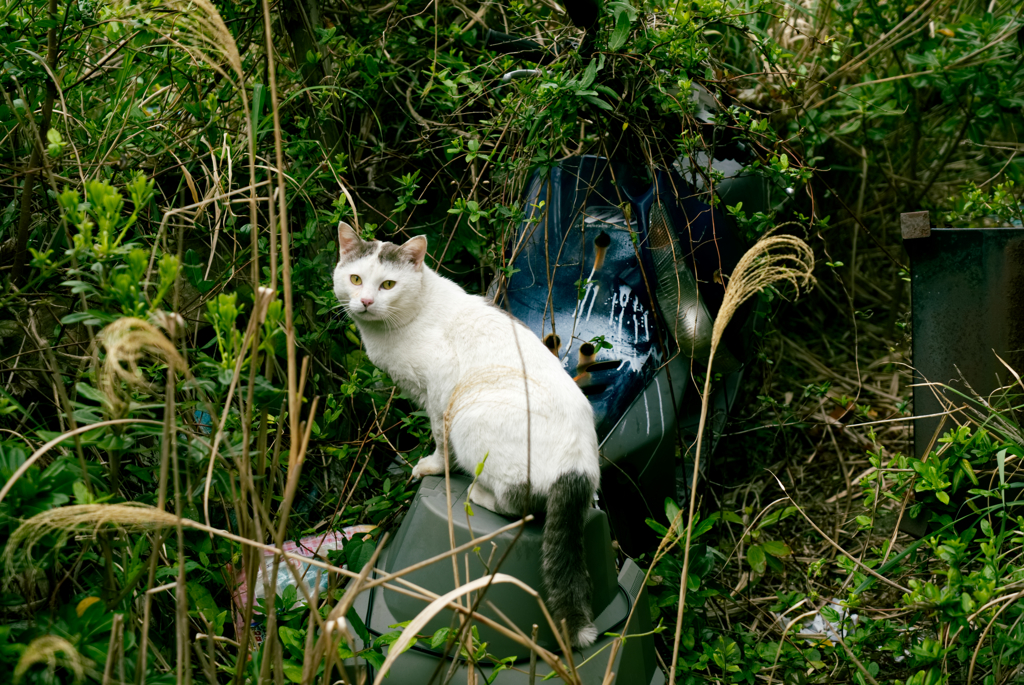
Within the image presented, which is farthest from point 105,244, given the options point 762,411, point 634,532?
point 762,411

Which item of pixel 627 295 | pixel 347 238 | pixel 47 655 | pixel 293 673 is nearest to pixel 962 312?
pixel 627 295

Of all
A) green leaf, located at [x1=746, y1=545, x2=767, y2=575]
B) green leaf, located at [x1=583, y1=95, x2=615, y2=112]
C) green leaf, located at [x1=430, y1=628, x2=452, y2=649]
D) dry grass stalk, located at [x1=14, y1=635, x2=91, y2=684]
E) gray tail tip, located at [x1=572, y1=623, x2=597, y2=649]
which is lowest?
green leaf, located at [x1=746, y1=545, x2=767, y2=575]

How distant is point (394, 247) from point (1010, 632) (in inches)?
63.6

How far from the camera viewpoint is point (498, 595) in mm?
1359

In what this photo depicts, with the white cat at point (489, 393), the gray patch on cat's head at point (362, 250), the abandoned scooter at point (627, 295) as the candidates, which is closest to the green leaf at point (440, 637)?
the white cat at point (489, 393)

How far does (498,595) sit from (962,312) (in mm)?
1360

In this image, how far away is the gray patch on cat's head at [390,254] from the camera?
1762 mm

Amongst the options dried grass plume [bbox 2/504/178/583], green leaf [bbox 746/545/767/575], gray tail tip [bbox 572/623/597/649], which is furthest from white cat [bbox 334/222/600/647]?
green leaf [bbox 746/545/767/575]

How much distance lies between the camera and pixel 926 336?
1.81 meters

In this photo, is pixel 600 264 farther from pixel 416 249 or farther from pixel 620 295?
pixel 416 249

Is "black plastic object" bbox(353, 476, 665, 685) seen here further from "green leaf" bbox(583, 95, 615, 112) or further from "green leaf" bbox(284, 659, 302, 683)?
"green leaf" bbox(583, 95, 615, 112)

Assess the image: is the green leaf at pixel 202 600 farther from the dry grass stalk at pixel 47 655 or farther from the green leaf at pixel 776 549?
the green leaf at pixel 776 549

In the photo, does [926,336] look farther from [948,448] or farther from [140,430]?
[140,430]

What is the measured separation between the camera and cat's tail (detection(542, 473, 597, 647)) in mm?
1384
